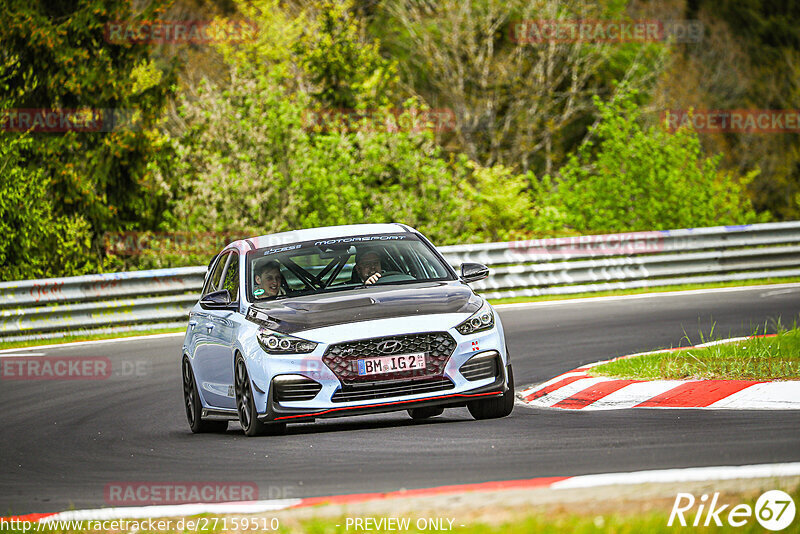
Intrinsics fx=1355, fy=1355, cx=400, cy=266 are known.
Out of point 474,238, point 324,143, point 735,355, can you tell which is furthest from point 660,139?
point 735,355

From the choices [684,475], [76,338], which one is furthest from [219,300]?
[76,338]

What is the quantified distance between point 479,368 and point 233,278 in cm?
263

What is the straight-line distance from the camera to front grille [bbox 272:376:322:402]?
9094mm

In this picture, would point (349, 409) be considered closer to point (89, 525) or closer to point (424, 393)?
point (424, 393)

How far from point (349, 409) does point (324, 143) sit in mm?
20895

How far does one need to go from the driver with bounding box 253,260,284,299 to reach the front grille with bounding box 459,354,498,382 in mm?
1759

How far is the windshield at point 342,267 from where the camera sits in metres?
10.4

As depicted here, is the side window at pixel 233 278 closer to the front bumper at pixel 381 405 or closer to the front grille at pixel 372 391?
the front bumper at pixel 381 405

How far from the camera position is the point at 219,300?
10.4 metres

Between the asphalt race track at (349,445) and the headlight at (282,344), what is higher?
the headlight at (282,344)

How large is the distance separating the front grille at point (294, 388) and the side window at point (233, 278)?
1506 millimetres

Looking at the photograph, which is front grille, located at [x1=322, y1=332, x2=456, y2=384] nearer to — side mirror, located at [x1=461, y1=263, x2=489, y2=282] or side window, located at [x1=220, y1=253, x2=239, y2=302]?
side mirror, located at [x1=461, y1=263, x2=489, y2=282]

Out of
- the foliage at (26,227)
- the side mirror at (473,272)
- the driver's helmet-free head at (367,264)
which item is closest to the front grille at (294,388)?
the driver's helmet-free head at (367,264)

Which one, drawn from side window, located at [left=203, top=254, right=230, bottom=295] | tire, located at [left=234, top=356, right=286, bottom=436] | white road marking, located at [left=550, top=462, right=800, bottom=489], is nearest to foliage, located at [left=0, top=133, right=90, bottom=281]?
side window, located at [left=203, top=254, right=230, bottom=295]
